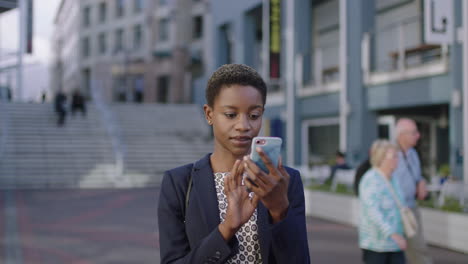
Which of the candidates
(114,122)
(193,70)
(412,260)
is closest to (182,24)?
(193,70)

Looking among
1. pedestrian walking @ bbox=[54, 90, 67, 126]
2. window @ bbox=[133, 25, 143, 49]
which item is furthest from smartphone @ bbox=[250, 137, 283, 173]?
window @ bbox=[133, 25, 143, 49]

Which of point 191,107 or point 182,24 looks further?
point 182,24

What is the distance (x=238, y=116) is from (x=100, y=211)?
1084 cm

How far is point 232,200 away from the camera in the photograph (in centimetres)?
163

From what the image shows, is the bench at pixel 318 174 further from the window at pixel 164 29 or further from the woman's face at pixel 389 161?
the window at pixel 164 29

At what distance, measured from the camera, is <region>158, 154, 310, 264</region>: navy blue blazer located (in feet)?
5.68

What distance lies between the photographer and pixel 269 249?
1812mm

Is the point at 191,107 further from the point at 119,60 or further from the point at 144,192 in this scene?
the point at 119,60

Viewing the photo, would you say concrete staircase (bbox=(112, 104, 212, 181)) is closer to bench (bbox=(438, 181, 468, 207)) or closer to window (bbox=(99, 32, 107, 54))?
bench (bbox=(438, 181, 468, 207))

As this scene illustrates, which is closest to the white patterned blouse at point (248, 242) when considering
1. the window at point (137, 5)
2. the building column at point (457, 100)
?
the building column at point (457, 100)

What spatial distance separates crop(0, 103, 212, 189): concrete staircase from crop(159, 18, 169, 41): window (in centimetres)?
1613

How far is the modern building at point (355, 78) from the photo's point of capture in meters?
13.0

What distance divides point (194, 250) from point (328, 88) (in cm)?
1605

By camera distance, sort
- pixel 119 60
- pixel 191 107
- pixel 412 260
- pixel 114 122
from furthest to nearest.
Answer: pixel 119 60 < pixel 191 107 < pixel 114 122 < pixel 412 260
